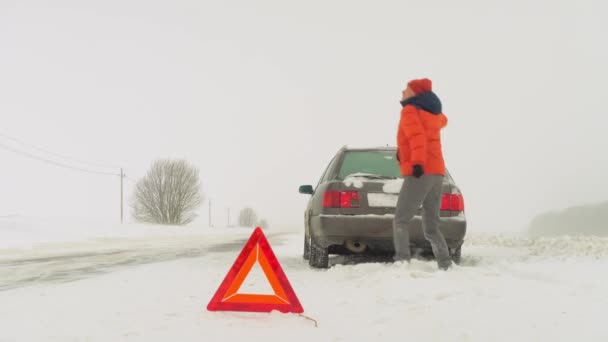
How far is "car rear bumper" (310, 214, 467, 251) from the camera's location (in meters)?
5.15

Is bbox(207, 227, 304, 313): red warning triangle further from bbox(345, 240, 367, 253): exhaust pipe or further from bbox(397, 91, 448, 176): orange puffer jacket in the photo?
bbox(345, 240, 367, 253): exhaust pipe

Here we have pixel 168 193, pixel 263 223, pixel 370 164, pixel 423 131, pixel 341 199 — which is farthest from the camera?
pixel 263 223

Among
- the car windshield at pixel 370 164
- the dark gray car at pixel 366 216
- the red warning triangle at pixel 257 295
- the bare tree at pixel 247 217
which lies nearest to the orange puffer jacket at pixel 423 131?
the dark gray car at pixel 366 216

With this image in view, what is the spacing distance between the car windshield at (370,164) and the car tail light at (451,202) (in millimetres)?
698

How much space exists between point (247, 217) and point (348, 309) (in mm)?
110378

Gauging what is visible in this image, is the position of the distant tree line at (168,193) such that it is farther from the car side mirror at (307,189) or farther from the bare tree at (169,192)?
the car side mirror at (307,189)

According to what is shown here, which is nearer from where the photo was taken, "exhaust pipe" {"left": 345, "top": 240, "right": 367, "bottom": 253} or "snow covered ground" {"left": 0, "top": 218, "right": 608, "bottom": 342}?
"snow covered ground" {"left": 0, "top": 218, "right": 608, "bottom": 342}

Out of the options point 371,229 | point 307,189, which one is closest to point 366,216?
point 371,229

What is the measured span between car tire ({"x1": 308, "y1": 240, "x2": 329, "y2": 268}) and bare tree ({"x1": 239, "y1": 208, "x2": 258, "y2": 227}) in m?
106

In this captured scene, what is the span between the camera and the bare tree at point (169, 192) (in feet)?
182

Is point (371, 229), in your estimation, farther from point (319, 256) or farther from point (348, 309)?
point (348, 309)

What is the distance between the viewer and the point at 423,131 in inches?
174

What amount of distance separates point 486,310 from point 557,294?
78 cm

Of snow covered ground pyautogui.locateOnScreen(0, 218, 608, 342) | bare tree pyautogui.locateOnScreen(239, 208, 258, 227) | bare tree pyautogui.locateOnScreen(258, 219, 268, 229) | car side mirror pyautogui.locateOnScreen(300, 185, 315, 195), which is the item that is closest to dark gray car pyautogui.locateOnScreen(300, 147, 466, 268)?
snow covered ground pyautogui.locateOnScreen(0, 218, 608, 342)
